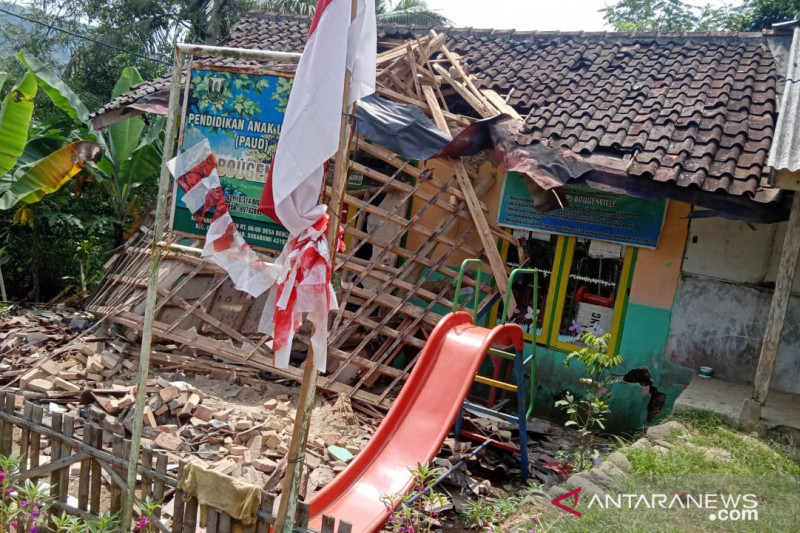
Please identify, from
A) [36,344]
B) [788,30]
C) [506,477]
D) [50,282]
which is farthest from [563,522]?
[50,282]

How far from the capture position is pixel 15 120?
31.3 feet

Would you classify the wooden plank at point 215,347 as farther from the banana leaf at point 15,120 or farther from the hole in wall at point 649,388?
the banana leaf at point 15,120

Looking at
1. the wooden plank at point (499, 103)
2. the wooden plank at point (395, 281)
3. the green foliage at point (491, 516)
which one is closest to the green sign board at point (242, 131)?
the green foliage at point (491, 516)

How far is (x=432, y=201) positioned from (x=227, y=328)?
3.14 m

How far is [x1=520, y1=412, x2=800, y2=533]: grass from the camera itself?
13.5 feet

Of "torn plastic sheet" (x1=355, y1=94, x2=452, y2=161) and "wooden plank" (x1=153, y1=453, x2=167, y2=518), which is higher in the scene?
"torn plastic sheet" (x1=355, y1=94, x2=452, y2=161)

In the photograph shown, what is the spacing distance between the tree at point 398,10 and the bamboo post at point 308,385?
17.4m

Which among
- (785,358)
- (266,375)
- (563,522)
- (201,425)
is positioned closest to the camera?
(563,522)

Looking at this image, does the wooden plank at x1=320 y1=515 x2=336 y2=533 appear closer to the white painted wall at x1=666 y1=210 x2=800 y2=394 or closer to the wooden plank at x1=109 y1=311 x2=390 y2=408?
the wooden plank at x1=109 y1=311 x2=390 y2=408

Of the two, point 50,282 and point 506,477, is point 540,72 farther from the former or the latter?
point 50,282

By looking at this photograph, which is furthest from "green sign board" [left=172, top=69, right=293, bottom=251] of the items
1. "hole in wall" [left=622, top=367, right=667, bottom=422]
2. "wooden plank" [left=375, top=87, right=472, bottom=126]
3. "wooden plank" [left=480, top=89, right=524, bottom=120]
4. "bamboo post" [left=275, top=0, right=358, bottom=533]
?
"hole in wall" [left=622, top=367, right=667, bottom=422]

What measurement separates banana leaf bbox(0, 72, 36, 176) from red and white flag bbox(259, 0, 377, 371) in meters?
8.20

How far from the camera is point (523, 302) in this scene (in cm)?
906

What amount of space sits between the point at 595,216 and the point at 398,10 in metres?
14.1
